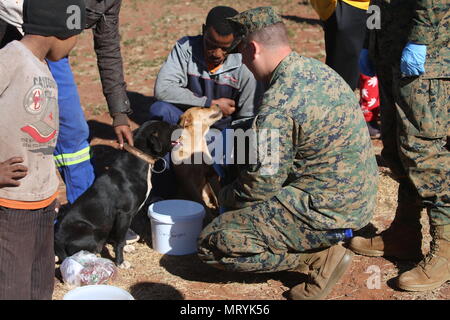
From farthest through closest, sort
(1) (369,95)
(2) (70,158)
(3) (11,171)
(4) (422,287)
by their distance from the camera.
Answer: (1) (369,95)
(2) (70,158)
(4) (422,287)
(3) (11,171)

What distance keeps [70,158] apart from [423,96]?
2855mm

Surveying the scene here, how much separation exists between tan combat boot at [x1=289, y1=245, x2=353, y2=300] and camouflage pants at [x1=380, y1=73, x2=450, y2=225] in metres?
0.71

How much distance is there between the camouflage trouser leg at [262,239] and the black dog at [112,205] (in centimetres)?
93

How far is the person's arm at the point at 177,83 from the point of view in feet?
18.5

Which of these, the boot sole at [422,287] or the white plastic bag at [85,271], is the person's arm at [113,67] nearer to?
the white plastic bag at [85,271]

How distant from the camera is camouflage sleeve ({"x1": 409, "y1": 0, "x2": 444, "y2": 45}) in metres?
3.96

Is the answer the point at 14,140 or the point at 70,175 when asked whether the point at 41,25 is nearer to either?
the point at 14,140

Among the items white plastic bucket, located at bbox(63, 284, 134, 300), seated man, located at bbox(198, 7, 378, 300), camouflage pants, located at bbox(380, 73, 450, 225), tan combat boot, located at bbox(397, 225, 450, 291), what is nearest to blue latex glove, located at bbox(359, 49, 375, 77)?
camouflage pants, located at bbox(380, 73, 450, 225)

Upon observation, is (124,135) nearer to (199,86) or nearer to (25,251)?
(199,86)

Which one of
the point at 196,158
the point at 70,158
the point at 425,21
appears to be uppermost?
the point at 425,21

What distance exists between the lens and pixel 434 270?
430 centimetres

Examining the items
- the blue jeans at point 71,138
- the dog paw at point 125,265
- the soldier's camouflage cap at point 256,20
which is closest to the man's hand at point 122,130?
the blue jeans at point 71,138

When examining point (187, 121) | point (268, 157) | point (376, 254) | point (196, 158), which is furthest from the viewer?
point (196, 158)

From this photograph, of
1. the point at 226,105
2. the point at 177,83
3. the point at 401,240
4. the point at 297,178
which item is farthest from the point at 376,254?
the point at 177,83
